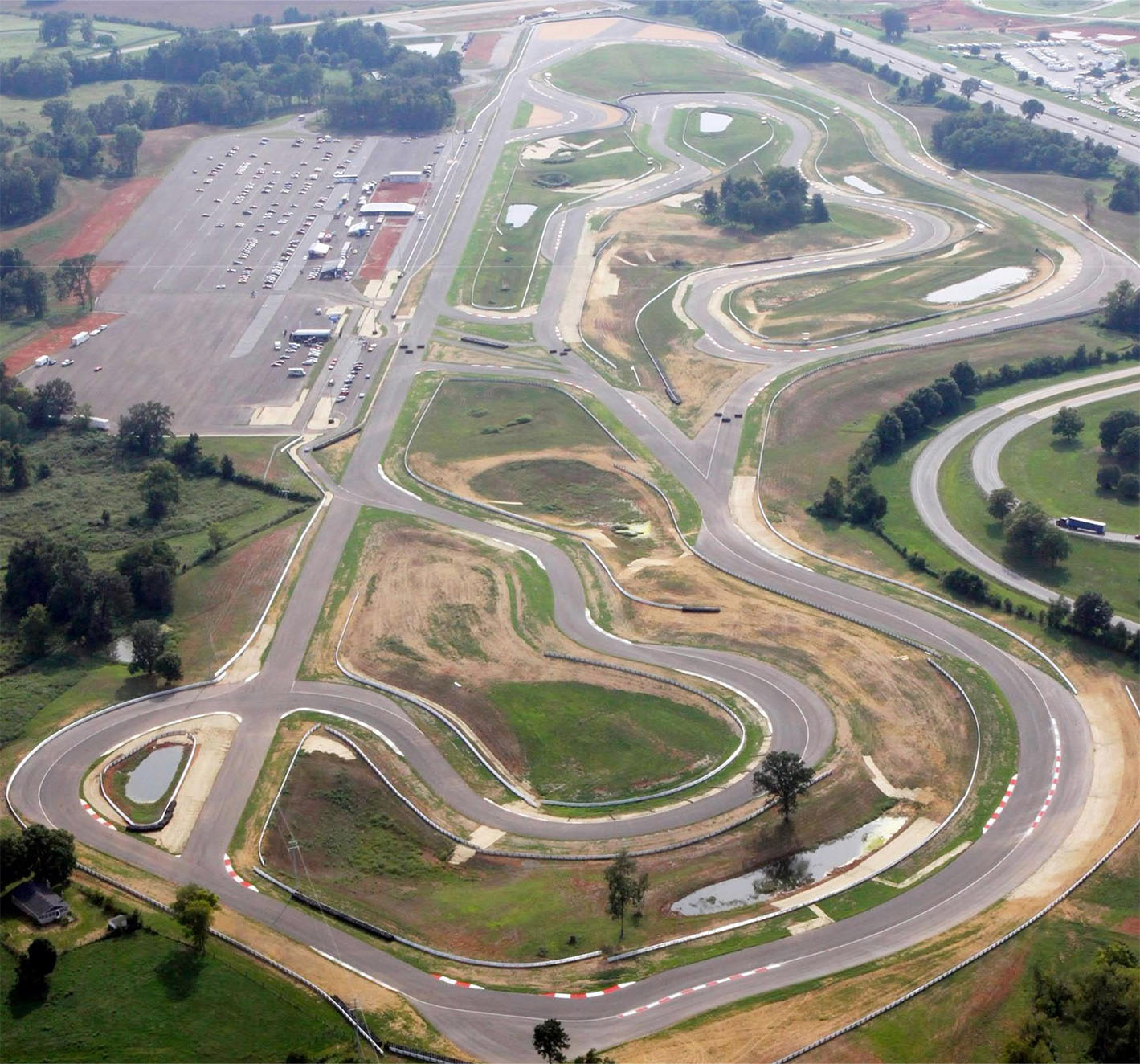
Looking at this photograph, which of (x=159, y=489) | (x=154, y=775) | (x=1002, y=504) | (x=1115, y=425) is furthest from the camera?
(x=1115, y=425)

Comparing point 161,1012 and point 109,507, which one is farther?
point 109,507

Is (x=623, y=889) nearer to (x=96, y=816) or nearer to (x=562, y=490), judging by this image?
(x=96, y=816)

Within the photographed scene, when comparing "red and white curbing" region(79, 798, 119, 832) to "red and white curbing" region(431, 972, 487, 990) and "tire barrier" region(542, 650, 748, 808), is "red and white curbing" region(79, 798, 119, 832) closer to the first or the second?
"red and white curbing" region(431, 972, 487, 990)

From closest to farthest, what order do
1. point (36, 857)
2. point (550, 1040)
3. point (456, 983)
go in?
point (550, 1040), point (456, 983), point (36, 857)

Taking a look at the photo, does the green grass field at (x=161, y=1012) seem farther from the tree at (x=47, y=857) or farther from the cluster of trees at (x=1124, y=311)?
the cluster of trees at (x=1124, y=311)

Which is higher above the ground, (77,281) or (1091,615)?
(1091,615)

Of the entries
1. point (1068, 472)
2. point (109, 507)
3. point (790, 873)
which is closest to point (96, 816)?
point (790, 873)
